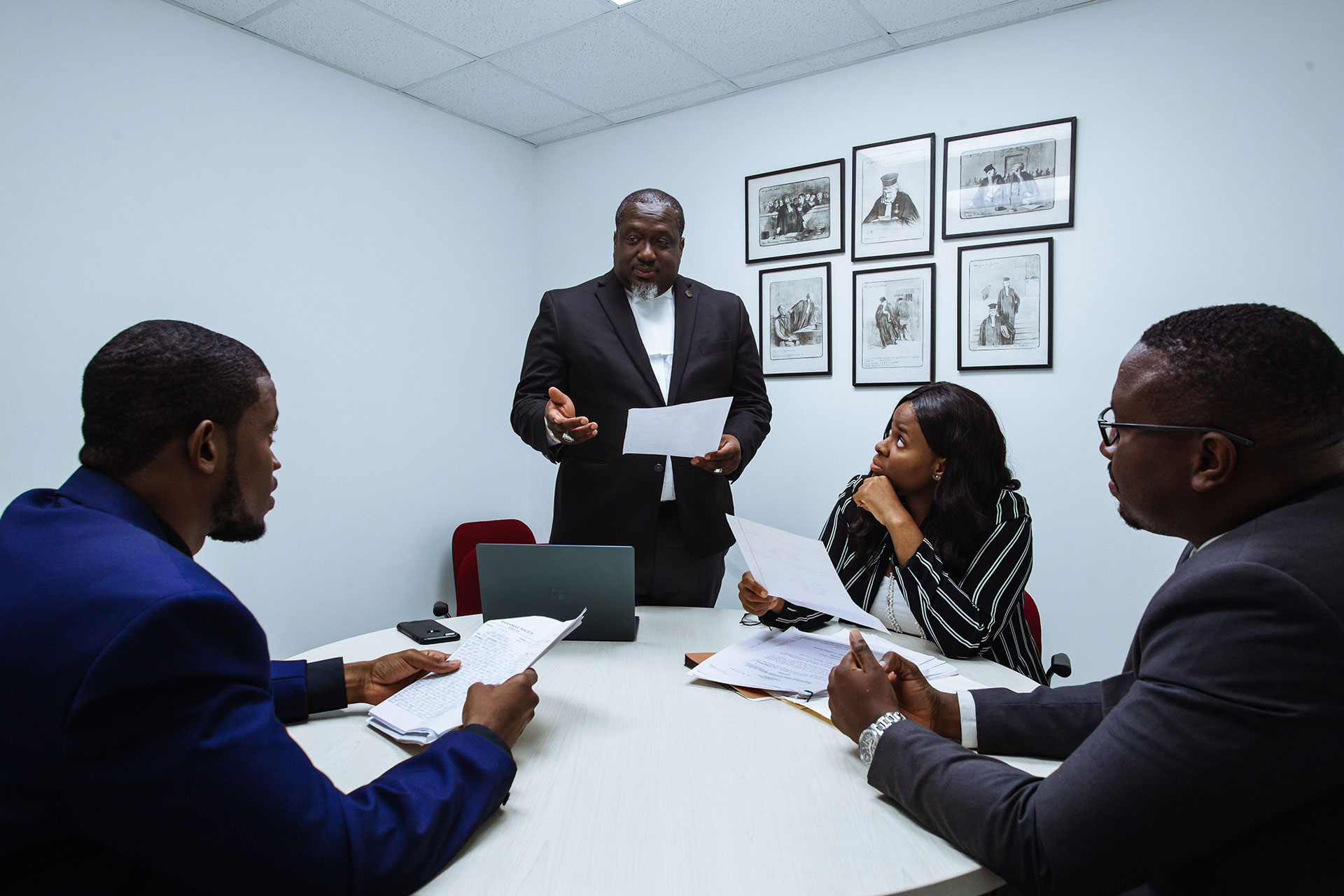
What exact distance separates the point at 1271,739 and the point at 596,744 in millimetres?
866

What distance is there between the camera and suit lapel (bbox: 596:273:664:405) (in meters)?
2.42

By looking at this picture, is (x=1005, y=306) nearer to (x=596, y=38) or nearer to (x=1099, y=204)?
(x=1099, y=204)

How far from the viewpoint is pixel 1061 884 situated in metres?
0.82

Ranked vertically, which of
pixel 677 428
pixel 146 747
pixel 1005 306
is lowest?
pixel 146 747

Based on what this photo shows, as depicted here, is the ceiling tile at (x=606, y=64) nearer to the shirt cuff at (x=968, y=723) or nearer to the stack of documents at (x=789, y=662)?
the stack of documents at (x=789, y=662)

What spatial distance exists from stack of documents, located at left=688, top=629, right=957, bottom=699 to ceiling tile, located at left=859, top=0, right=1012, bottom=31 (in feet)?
7.81

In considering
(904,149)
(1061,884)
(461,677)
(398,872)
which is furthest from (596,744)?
(904,149)

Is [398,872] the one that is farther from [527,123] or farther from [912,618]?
[527,123]

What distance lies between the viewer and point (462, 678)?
135 cm

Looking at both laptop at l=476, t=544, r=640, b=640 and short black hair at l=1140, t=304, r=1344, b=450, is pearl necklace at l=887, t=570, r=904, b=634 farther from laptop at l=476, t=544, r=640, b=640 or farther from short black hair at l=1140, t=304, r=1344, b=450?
short black hair at l=1140, t=304, r=1344, b=450


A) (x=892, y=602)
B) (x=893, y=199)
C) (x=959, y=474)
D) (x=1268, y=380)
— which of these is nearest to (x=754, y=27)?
(x=893, y=199)

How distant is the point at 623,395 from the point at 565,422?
0.38 meters

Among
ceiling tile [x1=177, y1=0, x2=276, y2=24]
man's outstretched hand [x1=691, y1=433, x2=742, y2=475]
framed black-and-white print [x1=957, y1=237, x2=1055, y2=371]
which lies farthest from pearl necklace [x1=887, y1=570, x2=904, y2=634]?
ceiling tile [x1=177, y1=0, x2=276, y2=24]

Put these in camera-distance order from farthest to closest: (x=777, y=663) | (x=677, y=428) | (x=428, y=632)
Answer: (x=677, y=428) < (x=428, y=632) < (x=777, y=663)
